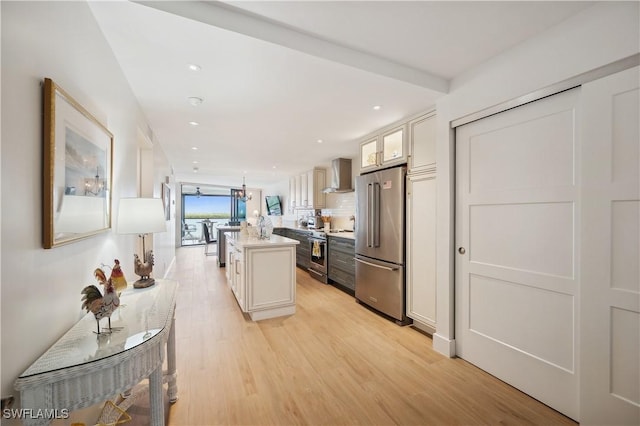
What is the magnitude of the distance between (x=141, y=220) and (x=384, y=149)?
269 centimetres

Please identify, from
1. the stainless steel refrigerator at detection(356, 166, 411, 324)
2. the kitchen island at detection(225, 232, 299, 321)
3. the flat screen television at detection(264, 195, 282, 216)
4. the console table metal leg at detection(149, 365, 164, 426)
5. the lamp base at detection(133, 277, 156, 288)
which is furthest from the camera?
the flat screen television at detection(264, 195, 282, 216)

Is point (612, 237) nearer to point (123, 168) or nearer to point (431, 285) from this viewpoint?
point (431, 285)

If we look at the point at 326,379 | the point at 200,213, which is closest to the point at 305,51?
the point at 326,379

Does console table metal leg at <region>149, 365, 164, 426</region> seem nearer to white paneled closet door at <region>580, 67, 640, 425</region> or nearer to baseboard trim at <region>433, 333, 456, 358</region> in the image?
baseboard trim at <region>433, 333, 456, 358</region>

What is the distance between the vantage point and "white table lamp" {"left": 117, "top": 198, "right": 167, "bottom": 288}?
175 centimetres

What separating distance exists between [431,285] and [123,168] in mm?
2939

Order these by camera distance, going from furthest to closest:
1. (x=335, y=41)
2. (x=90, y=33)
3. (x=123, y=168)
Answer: (x=123, y=168) → (x=335, y=41) → (x=90, y=33)

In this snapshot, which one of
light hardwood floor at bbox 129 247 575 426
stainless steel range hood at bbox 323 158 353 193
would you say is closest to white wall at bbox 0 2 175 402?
light hardwood floor at bbox 129 247 575 426

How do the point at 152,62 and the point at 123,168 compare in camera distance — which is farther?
the point at 123,168

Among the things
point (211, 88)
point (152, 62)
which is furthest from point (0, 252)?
point (211, 88)

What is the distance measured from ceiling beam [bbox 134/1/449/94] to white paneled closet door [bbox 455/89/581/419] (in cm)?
77

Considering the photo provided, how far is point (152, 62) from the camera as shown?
1870 millimetres

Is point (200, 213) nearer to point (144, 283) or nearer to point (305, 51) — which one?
point (144, 283)

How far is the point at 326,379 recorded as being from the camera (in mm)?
2021
